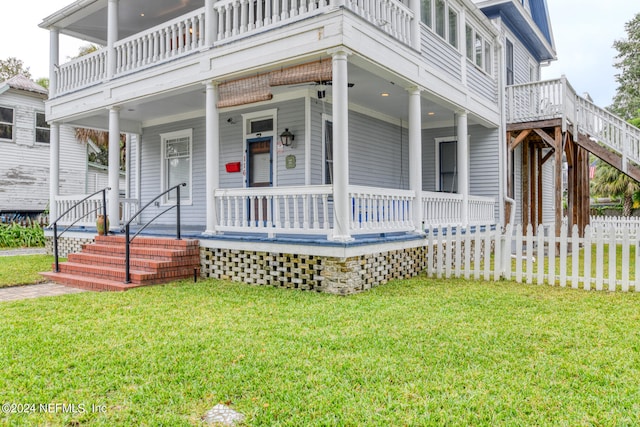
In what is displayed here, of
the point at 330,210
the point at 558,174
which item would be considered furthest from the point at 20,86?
the point at 558,174

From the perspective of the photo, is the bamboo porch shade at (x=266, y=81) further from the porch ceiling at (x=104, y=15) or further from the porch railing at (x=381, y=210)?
the porch ceiling at (x=104, y=15)

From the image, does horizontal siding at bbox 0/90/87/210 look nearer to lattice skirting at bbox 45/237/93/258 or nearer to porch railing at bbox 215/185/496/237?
lattice skirting at bbox 45/237/93/258

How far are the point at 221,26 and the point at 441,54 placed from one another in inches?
185

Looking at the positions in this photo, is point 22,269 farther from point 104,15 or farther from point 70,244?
point 104,15

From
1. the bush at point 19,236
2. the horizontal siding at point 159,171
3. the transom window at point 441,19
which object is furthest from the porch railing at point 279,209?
the bush at point 19,236

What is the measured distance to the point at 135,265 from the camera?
763cm

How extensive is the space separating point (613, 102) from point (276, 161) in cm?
3700

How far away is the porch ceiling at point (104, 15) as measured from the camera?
10.5 metres

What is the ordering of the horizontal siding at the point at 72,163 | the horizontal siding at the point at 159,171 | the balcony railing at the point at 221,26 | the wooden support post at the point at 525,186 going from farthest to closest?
the horizontal siding at the point at 72,163
the wooden support post at the point at 525,186
the horizontal siding at the point at 159,171
the balcony railing at the point at 221,26

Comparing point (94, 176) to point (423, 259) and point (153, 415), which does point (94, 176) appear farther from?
point (153, 415)

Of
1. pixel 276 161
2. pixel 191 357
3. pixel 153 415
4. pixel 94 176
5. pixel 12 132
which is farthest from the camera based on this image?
pixel 94 176

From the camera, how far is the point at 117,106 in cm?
1008

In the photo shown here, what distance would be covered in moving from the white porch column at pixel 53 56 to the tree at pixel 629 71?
37484mm

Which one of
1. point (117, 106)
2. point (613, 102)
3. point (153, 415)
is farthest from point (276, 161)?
point (613, 102)
